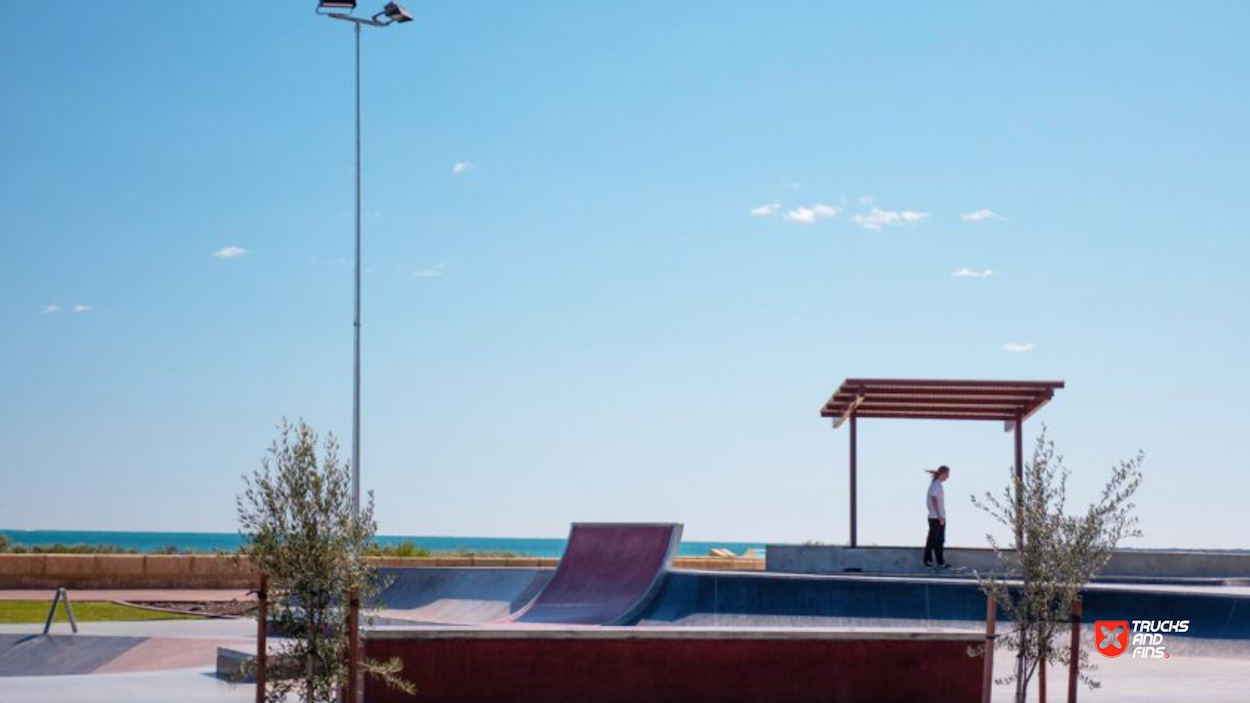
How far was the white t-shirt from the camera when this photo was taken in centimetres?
2217

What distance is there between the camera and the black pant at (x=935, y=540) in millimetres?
23031

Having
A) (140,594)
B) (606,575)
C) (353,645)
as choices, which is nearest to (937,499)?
(606,575)

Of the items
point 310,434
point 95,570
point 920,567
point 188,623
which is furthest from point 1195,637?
point 95,570

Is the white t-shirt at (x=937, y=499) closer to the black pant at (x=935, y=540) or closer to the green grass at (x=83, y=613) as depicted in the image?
the black pant at (x=935, y=540)

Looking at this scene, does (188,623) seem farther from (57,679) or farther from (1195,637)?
(1195,637)

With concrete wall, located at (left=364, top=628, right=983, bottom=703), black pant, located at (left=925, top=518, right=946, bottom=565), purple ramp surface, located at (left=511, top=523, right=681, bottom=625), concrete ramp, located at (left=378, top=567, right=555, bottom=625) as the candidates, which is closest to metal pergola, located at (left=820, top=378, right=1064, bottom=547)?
black pant, located at (left=925, top=518, right=946, bottom=565)

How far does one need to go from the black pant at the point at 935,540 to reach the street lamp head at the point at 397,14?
1435 centimetres

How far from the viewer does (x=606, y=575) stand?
22344 millimetres

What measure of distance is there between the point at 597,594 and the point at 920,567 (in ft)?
18.5

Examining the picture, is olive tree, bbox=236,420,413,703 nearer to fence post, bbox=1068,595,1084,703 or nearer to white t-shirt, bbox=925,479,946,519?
fence post, bbox=1068,595,1084,703

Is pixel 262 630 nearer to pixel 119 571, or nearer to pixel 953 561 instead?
pixel 953 561

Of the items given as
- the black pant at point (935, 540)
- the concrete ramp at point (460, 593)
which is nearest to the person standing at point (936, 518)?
the black pant at point (935, 540)

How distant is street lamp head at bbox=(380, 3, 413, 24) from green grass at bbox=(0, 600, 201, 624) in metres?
12.1

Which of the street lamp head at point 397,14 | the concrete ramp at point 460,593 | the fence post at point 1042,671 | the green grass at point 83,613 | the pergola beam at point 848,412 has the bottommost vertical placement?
the green grass at point 83,613
